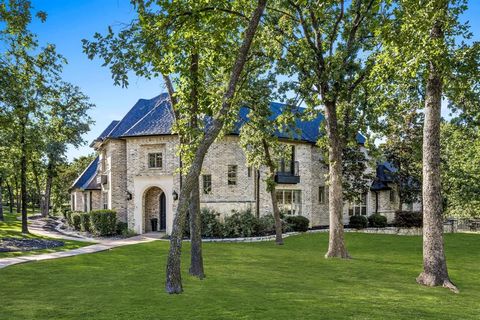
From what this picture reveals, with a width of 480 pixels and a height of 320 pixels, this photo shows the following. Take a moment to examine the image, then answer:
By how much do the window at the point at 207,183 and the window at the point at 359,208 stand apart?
13894 millimetres

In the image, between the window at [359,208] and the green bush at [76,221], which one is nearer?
the green bush at [76,221]

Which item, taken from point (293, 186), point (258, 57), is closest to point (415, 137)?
point (293, 186)

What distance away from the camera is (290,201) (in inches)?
1167

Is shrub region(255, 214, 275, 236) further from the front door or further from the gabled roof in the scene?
the gabled roof

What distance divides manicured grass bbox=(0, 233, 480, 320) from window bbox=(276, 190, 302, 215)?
1167cm

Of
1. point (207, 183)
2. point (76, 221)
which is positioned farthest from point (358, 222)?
point (76, 221)

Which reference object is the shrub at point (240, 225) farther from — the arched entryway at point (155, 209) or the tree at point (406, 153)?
the tree at point (406, 153)

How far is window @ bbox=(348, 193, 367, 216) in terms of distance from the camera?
33.8m

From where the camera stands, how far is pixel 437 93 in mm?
11203

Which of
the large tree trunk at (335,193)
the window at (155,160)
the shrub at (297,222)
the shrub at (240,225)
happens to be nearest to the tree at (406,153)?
the shrub at (297,222)

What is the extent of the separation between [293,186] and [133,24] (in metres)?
21.4

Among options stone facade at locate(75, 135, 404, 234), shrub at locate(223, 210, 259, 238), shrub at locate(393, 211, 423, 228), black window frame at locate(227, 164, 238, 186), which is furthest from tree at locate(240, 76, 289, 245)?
shrub at locate(393, 211, 423, 228)

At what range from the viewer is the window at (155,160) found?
1016 inches

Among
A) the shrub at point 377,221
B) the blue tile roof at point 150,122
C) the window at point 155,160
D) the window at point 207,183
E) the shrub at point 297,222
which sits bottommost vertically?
the shrub at point 377,221
